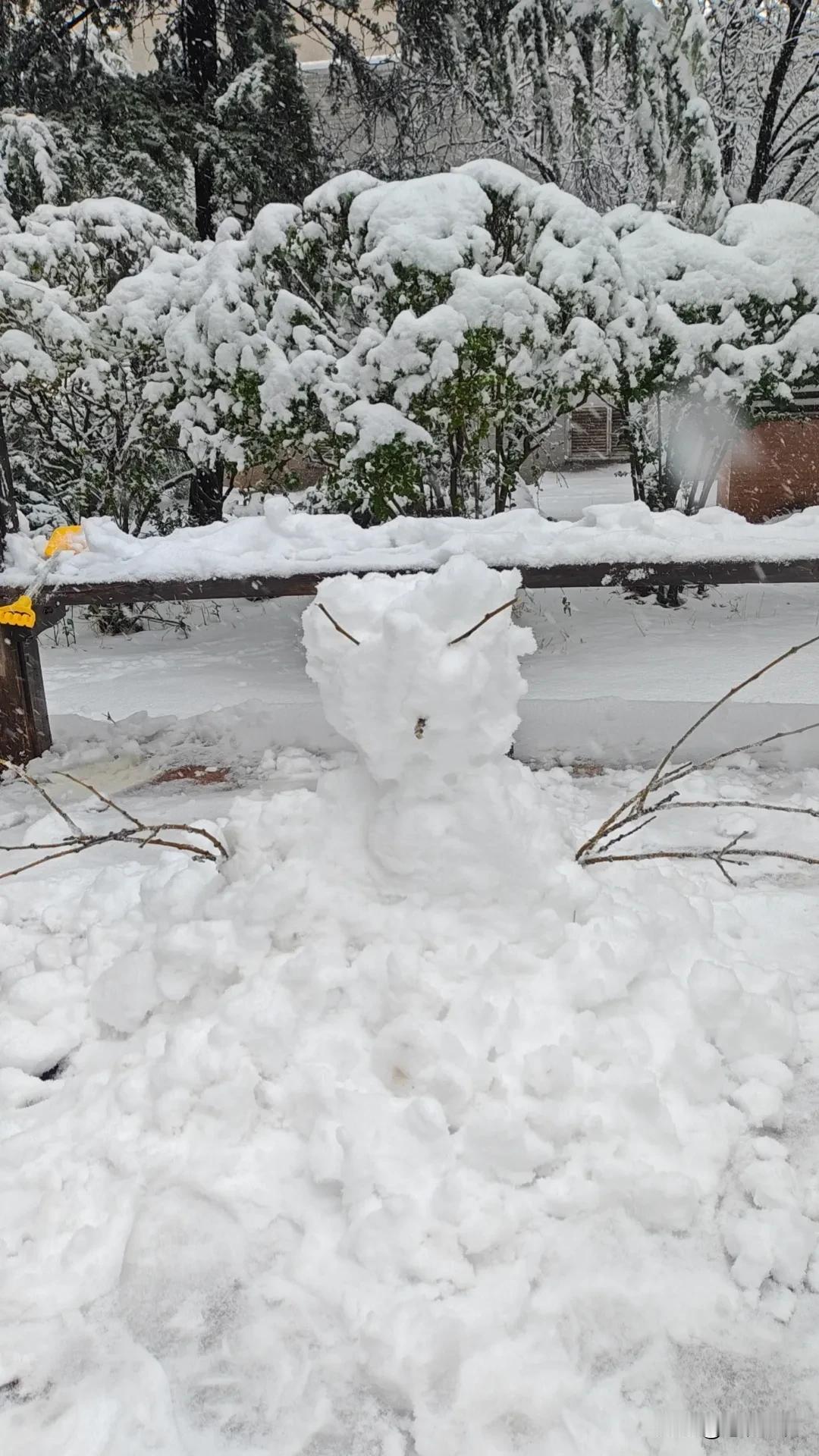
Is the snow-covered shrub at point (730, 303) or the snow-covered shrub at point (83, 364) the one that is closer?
the snow-covered shrub at point (730, 303)

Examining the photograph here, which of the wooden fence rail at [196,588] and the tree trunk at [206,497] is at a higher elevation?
the tree trunk at [206,497]

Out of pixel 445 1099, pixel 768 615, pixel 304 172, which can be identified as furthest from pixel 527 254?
pixel 445 1099

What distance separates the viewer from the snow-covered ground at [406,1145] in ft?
4.08

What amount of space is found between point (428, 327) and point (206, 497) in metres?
3.21

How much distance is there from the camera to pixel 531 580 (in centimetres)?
370

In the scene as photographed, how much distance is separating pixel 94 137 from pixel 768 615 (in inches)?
293

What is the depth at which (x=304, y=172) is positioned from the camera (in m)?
8.59

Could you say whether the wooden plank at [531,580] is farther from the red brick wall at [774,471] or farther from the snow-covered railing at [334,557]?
the red brick wall at [774,471]

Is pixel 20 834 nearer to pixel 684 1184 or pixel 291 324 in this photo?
pixel 684 1184

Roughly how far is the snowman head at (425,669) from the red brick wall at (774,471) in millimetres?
6400

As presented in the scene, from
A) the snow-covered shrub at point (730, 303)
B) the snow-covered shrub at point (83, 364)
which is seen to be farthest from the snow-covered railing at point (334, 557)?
the snow-covered shrub at point (83, 364)

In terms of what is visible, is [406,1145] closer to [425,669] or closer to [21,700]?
[425,669]

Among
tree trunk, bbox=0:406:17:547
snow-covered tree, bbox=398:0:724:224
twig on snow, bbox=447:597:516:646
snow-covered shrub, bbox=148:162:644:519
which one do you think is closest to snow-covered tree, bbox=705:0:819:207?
snow-covered tree, bbox=398:0:724:224

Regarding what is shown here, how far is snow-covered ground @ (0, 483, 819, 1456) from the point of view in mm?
1242
